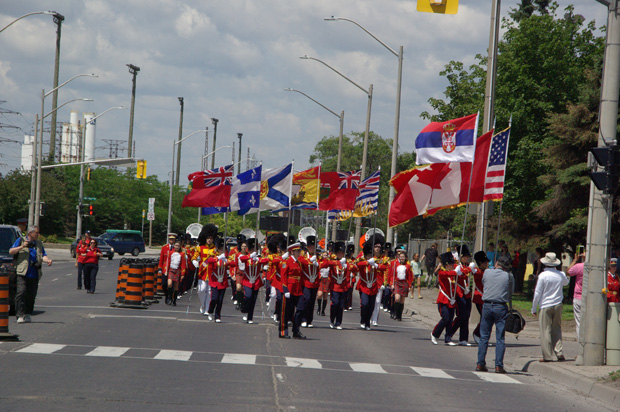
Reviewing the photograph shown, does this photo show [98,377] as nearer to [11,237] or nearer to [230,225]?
[11,237]

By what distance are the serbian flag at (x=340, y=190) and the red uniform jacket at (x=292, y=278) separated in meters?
12.4

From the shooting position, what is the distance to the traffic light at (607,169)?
12.9 metres

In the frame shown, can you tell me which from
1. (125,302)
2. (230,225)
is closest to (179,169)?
(230,225)

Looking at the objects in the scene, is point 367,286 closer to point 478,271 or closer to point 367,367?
point 478,271

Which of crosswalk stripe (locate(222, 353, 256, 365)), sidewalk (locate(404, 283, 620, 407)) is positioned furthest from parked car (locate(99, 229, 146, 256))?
crosswalk stripe (locate(222, 353, 256, 365))

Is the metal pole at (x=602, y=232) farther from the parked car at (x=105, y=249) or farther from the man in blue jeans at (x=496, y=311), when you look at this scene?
the parked car at (x=105, y=249)

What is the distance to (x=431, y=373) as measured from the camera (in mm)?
12656

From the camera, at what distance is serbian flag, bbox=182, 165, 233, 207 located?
25.3 meters

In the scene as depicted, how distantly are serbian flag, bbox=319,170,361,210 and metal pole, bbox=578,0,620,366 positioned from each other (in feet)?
52.4

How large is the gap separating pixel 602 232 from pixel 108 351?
7552 millimetres

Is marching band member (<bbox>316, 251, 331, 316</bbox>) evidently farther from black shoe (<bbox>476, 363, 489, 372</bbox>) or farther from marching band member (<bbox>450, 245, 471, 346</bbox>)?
black shoe (<bbox>476, 363, 489, 372</bbox>)

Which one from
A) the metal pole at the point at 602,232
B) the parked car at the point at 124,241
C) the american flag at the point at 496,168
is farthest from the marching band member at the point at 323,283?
the parked car at the point at 124,241

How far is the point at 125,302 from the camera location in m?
22.0

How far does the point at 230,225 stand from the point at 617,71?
77.1 meters
